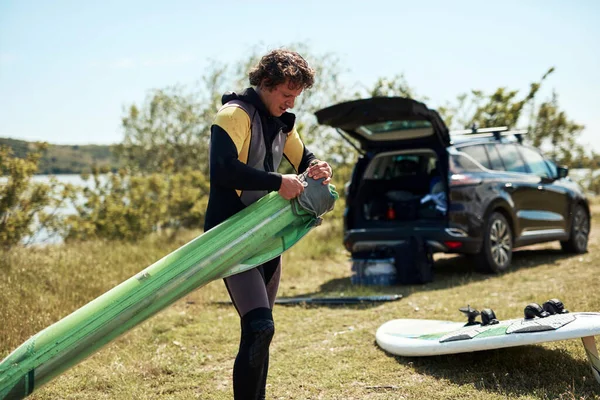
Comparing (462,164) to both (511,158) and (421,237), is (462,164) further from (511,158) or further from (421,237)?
(511,158)

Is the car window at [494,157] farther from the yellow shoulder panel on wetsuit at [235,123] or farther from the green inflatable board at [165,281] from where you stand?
the yellow shoulder panel on wetsuit at [235,123]

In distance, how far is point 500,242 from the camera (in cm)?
800

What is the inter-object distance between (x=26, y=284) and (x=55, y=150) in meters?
3.67

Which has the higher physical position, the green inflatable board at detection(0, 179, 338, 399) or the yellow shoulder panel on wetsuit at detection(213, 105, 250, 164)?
the yellow shoulder panel on wetsuit at detection(213, 105, 250, 164)

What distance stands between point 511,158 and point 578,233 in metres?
1.99

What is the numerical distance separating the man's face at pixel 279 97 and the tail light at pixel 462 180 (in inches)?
180

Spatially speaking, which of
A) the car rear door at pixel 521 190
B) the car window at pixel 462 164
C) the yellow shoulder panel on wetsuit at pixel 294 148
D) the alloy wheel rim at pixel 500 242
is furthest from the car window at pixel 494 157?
the yellow shoulder panel on wetsuit at pixel 294 148

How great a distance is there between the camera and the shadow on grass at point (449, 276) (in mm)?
7293

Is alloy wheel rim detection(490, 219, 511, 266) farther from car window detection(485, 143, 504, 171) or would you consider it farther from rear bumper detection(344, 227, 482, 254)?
car window detection(485, 143, 504, 171)

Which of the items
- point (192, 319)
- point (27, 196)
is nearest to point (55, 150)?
point (27, 196)

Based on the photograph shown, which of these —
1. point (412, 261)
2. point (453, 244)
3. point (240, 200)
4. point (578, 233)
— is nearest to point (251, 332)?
point (240, 200)

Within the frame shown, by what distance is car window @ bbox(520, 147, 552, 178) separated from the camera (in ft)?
29.1

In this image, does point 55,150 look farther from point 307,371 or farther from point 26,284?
point 307,371

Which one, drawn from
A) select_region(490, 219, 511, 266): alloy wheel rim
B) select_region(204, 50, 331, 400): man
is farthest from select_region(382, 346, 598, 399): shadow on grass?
select_region(490, 219, 511, 266): alloy wheel rim
